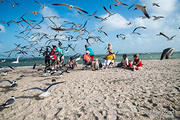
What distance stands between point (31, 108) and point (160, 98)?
4.20 metres

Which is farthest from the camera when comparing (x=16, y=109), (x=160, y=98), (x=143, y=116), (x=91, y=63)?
(x=91, y=63)

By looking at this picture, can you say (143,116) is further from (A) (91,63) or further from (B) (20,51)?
(B) (20,51)

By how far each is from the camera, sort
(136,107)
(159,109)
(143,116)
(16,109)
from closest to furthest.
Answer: (143,116), (159,109), (136,107), (16,109)

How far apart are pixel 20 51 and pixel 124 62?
29.4 ft

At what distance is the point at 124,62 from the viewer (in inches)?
359

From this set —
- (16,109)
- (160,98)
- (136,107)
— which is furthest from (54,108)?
(160,98)

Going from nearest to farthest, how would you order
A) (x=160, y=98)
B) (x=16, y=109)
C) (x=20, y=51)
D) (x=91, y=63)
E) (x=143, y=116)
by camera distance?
(x=143, y=116), (x=160, y=98), (x=16, y=109), (x=20, y=51), (x=91, y=63)

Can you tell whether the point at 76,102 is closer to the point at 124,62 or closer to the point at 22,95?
Answer: the point at 22,95

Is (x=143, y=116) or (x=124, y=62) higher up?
(x=124, y=62)

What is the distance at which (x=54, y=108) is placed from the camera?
3.02 m

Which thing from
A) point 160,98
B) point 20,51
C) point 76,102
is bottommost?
point 76,102

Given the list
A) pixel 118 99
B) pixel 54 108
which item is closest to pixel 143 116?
pixel 118 99

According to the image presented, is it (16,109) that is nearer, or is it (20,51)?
(16,109)

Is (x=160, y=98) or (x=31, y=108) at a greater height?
(x=160, y=98)
